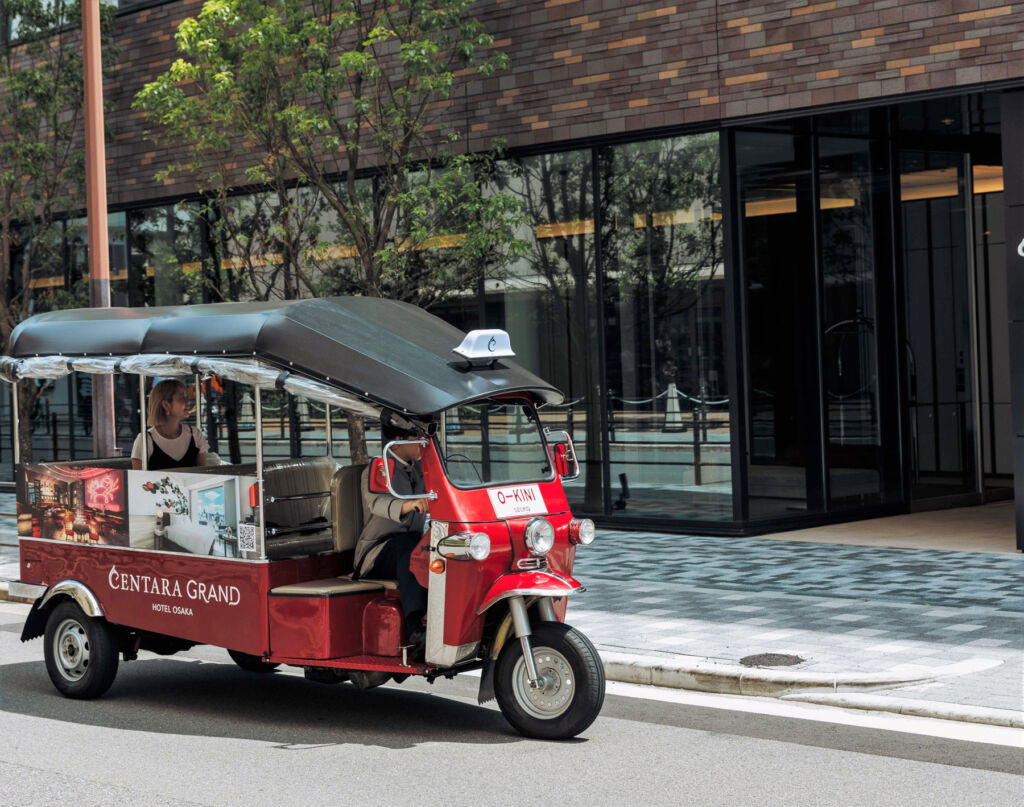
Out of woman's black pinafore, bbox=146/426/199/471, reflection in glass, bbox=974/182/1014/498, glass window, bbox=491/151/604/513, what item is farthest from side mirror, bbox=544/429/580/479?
reflection in glass, bbox=974/182/1014/498

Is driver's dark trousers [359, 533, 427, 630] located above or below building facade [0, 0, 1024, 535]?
below

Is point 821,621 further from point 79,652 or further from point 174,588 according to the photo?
point 79,652

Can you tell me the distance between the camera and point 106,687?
7988 mm

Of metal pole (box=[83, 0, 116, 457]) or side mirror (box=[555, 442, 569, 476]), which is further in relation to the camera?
metal pole (box=[83, 0, 116, 457])

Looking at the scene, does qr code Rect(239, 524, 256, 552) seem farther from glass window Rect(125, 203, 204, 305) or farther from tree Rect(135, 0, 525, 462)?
glass window Rect(125, 203, 204, 305)

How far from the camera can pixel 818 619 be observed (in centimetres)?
947

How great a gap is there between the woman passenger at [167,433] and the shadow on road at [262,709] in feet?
4.39

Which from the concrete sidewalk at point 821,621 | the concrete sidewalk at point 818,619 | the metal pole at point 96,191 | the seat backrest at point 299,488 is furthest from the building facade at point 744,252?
the seat backrest at point 299,488

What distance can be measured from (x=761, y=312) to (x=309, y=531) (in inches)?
296

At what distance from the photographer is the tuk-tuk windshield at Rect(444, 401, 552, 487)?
723cm

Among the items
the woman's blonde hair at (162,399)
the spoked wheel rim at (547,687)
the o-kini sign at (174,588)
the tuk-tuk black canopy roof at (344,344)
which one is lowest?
the spoked wheel rim at (547,687)

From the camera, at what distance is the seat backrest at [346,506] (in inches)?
300

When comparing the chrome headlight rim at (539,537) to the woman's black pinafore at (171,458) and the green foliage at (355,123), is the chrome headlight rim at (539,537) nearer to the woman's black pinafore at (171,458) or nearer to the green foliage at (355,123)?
the woman's black pinafore at (171,458)

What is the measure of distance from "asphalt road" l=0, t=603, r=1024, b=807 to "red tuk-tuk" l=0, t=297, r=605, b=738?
1.01 feet
